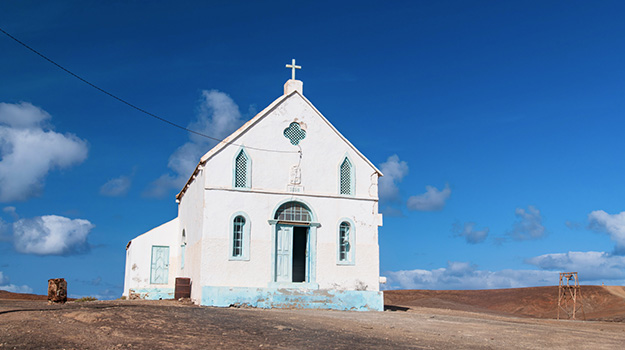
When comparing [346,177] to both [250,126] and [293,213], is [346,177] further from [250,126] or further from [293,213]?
[250,126]

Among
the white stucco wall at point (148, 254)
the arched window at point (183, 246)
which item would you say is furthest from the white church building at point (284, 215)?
the white stucco wall at point (148, 254)

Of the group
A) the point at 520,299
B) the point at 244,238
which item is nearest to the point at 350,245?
the point at 244,238

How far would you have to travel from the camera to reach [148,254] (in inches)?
1141

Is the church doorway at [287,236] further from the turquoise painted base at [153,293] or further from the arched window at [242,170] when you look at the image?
the turquoise painted base at [153,293]

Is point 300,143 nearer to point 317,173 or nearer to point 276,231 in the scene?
point 317,173

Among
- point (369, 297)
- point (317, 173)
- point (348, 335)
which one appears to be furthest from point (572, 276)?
point (348, 335)

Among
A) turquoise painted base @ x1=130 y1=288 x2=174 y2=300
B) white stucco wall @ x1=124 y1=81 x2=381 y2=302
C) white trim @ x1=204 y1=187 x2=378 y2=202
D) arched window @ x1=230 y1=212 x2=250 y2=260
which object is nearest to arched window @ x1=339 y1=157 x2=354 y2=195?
white stucco wall @ x1=124 y1=81 x2=381 y2=302

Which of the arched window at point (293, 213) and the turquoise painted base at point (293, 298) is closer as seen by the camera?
the turquoise painted base at point (293, 298)

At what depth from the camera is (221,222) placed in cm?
2233

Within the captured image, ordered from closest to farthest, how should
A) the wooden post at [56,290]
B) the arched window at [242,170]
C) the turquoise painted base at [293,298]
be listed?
the wooden post at [56,290]
the turquoise painted base at [293,298]
the arched window at [242,170]

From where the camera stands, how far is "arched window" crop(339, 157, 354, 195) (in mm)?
24578

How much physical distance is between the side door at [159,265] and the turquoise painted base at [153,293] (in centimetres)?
81

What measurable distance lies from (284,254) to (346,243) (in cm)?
271

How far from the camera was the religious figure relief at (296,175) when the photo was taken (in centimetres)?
2361
